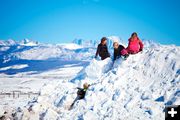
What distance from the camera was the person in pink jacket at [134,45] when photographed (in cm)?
1502

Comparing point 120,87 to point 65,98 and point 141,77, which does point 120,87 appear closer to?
point 141,77

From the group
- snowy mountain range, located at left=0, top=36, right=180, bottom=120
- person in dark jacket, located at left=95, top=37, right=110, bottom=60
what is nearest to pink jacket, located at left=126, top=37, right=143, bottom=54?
snowy mountain range, located at left=0, top=36, right=180, bottom=120

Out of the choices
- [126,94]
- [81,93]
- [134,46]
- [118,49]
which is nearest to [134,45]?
[134,46]

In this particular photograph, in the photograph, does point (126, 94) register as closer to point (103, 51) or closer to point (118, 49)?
point (118, 49)

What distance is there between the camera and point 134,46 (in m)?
15.0

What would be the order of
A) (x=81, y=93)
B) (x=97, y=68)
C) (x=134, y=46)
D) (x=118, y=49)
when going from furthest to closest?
(x=97, y=68), (x=118, y=49), (x=134, y=46), (x=81, y=93)

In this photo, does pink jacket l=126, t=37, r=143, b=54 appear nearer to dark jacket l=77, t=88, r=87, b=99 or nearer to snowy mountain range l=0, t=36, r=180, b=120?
snowy mountain range l=0, t=36, r=180, b=120

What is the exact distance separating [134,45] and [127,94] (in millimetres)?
3513

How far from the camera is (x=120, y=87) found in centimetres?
1313

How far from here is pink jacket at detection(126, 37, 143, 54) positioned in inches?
591

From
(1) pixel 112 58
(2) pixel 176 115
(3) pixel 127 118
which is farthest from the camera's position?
(1) pixel 112 58

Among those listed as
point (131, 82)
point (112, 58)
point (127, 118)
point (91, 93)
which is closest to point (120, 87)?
point (131, 82)

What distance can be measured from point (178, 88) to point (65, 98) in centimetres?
559

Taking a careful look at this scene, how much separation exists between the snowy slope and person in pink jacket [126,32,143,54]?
450 mm
